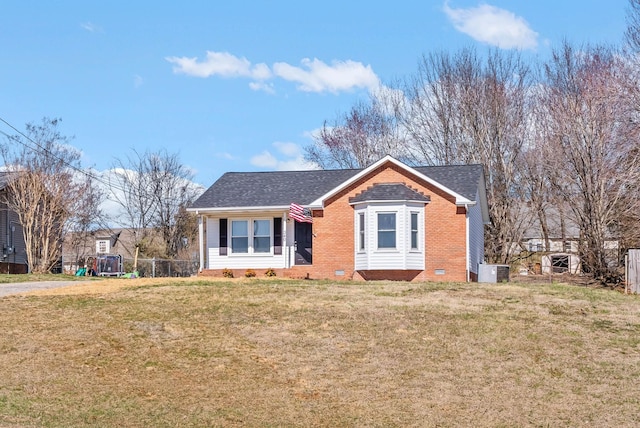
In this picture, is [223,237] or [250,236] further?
[223,237]

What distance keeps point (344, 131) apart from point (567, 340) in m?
39.8

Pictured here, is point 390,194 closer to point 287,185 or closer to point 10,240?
point 287,185

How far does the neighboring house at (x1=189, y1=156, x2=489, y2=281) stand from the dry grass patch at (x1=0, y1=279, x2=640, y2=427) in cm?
724

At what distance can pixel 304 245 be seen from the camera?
35094 mm

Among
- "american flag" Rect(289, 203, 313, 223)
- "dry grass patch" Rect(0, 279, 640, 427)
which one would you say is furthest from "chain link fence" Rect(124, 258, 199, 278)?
"dry grass patch" Rect(0, 279, 640, 427)

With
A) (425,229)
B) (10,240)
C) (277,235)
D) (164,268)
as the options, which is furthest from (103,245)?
(425,229)

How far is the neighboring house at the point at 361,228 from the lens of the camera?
104ft

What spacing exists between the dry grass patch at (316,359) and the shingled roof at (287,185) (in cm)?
1082

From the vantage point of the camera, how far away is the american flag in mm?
34031

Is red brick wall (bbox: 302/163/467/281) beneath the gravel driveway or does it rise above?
above

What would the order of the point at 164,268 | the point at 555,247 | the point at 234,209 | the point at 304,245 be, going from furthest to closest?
the point at 164,268, the point at 555,247, the point at 234,209, the point at 304,245

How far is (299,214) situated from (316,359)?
17265 millimetres

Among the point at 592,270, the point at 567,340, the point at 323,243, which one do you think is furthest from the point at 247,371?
the point at 592,270

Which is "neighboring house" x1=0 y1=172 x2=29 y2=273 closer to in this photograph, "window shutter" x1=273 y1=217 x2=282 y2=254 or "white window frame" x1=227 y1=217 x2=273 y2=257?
"white window frame" x1=227 y1=217 x2=273 y2=257
